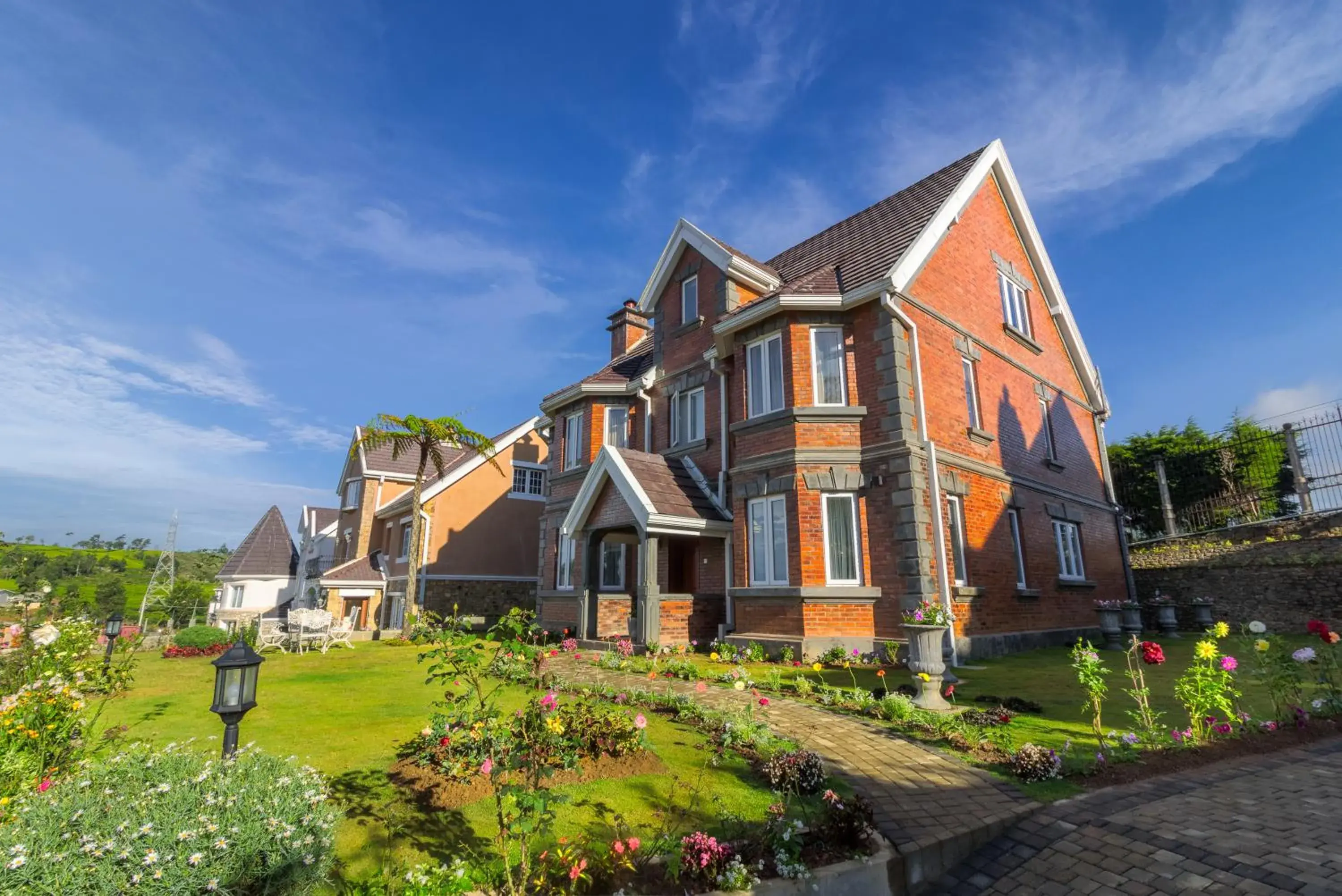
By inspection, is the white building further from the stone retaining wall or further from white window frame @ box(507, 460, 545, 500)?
the stone retaining wall

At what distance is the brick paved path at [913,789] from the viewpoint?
4.83m

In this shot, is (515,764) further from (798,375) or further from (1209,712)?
(798,375)

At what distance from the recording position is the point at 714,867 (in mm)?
4207

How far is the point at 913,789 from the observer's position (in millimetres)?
5852

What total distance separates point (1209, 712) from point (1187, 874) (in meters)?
5.01

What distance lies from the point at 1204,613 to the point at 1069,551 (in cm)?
442

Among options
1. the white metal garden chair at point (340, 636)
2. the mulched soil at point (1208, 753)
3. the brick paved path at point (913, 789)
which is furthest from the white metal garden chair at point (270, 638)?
the mulched soil at point (1208, 753)

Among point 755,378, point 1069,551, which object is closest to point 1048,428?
point 1069,551

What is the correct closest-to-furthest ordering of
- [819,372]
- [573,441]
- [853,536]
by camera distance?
1. [853,536]
2. [819,372]
3. [573,441]

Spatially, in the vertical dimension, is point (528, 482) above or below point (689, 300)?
below

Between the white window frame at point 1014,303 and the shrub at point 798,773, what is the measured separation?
16.3 meters

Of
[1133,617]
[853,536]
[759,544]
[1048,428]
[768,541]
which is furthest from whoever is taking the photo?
[1048,428]

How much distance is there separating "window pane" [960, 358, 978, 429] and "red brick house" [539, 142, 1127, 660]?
76 mm

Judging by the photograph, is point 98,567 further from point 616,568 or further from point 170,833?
point 170,833
